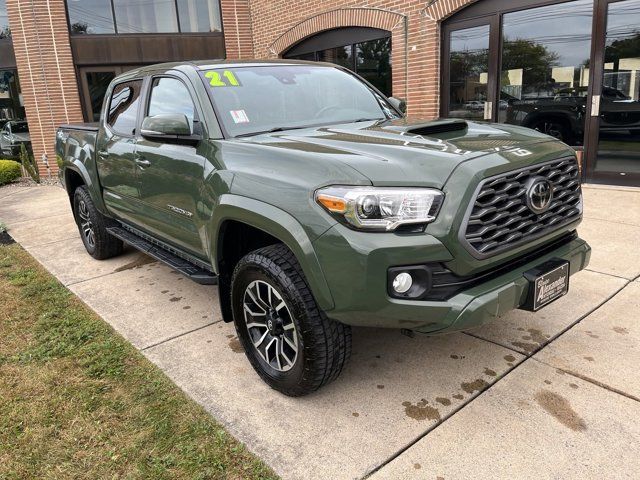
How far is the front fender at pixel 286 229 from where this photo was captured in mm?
2398

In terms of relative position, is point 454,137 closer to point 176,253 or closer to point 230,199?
point 230,199

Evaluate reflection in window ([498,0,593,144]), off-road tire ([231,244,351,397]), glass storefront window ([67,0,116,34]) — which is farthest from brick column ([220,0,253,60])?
off-road tire ([231,244,351,397])

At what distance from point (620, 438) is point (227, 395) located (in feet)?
6.55

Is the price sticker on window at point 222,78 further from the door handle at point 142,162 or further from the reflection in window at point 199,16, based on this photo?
the reflection in window at point 199,16

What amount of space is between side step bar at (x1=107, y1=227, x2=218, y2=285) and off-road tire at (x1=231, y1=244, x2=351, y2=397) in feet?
1.99

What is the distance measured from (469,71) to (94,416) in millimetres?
8035

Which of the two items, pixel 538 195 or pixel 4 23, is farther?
pixel 4 23

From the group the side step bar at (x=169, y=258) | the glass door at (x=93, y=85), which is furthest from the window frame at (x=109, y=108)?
the glass door at (x=93, y=85)

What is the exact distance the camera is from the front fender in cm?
240

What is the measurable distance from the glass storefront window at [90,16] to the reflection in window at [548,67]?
9964mm

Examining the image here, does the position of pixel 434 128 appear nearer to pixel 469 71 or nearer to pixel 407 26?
pixel 469 71

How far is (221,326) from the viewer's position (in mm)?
3875

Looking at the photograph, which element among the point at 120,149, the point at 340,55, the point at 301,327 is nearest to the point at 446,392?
the point at 301,327

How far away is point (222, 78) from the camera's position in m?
3.48
